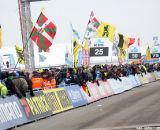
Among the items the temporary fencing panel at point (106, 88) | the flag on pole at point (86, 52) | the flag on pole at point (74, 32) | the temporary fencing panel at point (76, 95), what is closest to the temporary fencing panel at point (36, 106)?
the temporary fencing panel at point (76, 95)

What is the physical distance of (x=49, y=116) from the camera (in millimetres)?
18266

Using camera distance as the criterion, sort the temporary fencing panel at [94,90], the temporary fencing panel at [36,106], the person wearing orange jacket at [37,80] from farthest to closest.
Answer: the temporary fencing panel at [94,90], the person wearing orange jacket at [37,80], the temporary fencing panel at [36,106]

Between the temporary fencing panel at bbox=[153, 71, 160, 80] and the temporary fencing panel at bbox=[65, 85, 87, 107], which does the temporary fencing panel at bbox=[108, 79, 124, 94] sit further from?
the temporary fencing panel at bbox=[153, 71, 160, 80]

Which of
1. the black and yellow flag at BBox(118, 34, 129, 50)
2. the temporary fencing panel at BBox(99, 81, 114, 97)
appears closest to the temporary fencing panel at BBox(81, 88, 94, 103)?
the temporary fencing panel at BBox(99, 81, 114, 97)

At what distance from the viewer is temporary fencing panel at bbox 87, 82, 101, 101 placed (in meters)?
25.7

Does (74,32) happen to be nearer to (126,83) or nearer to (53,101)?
(126,83)

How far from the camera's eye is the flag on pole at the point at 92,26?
3476 centimetres

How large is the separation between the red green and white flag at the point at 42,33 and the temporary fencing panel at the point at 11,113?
5419 mm

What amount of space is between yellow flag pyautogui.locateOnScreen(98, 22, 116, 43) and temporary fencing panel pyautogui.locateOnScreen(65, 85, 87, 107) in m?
15.4

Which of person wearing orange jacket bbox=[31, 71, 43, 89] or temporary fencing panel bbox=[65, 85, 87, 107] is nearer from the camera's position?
person wearing orange jacket bbox=[31, 71, 43, 89]

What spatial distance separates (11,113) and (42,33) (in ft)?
21.4

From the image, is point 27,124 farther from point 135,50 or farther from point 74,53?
point 135,50

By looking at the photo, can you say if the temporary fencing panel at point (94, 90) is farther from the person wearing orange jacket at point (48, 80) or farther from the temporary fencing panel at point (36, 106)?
the temporary fencing panel at point (36, 106)

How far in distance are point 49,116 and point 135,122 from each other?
5.03 metres
